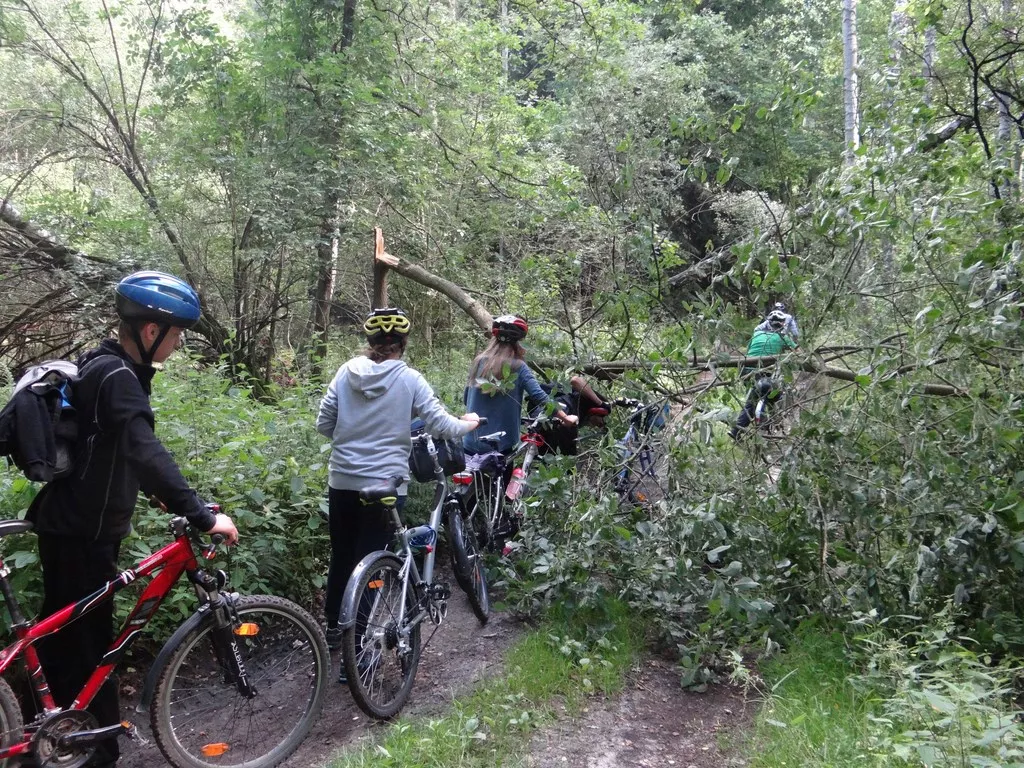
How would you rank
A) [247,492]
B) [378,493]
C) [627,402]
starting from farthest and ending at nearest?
[627,402]
[247,492]
[378,493]

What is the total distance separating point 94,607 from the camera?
2730mm

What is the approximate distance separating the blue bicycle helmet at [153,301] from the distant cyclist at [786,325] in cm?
324

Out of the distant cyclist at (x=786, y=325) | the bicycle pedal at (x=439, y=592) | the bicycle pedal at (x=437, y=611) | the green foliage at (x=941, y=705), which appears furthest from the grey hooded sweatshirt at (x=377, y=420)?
the green foliage at (x=941, y=705)

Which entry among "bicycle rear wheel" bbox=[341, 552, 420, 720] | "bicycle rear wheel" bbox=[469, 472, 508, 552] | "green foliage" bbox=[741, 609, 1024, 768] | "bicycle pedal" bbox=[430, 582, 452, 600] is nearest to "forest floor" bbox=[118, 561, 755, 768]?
"bicycle rear wheel" bbox=[341, 552, 420, 720]

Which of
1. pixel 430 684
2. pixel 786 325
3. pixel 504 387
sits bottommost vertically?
pixel 430 684

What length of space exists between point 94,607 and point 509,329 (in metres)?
2.99

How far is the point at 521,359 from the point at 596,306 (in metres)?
1.01

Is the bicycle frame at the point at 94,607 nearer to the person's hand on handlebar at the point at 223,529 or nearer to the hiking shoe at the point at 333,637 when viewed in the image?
the person's hand on handlebar at the point at 223,529

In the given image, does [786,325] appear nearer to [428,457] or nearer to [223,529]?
[428,457]

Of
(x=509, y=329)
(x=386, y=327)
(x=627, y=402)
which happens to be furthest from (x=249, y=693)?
(x=627, y=402)

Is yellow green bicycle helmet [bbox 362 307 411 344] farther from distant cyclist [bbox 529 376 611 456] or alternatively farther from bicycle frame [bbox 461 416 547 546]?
distant cyclist [bbox 529 376 611 456]

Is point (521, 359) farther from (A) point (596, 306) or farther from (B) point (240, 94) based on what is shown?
(B) point (240, 94)

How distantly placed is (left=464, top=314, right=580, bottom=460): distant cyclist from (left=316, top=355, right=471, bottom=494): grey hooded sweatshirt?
3.20 feet

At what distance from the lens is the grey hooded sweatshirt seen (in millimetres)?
3689
